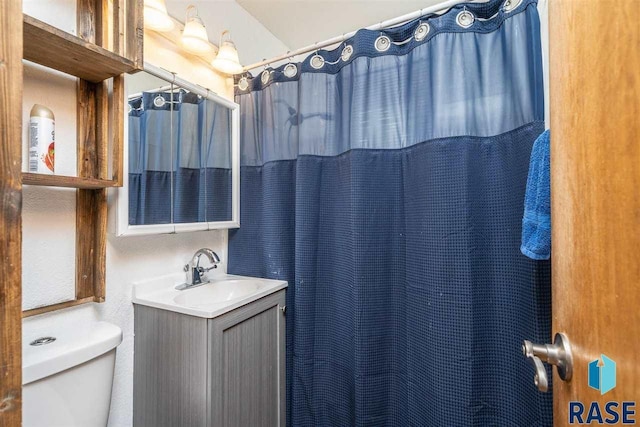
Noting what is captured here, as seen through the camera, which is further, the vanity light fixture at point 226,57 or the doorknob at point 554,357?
the vanity light fixture at point 226,57

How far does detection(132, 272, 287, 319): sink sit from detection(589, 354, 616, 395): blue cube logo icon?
982 millimetres

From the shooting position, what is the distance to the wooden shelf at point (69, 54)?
27.9 inches

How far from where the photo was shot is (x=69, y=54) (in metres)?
0.82

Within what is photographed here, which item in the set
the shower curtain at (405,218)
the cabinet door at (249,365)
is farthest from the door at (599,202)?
the cabinet door at (249,365)

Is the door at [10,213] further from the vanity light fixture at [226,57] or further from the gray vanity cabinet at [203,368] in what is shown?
the vanity light fixture at [226,57]

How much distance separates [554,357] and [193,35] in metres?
1.65

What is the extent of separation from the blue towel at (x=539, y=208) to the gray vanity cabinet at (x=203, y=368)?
1.02 meters

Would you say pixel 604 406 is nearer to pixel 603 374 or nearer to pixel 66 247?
pixel 603 374

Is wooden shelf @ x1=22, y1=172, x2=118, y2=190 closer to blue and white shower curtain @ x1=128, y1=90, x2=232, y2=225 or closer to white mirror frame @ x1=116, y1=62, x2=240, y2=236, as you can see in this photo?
white mirror frame @ x1=116, y1=62, x2=240, y2=236

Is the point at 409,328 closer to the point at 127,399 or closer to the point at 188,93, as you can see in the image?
the point at 127,399

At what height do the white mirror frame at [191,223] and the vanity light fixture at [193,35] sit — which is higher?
the vanity light fixture at [193,35]

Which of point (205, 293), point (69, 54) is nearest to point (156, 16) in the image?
point (69, 54)

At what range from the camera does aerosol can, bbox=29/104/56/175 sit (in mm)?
812

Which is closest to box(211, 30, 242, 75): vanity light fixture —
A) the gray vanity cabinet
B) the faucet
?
the faucet
